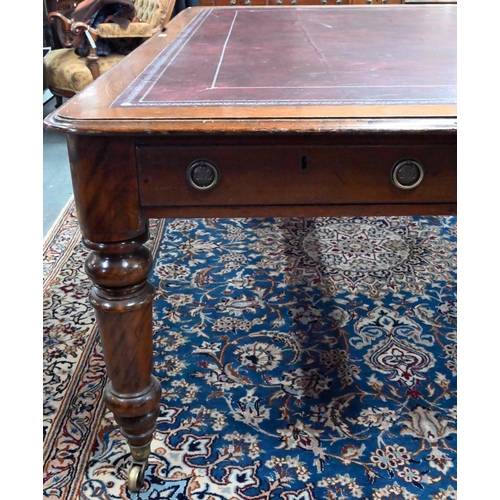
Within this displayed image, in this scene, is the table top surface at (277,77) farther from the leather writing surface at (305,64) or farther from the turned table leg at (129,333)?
the turned table leg at (129,333)

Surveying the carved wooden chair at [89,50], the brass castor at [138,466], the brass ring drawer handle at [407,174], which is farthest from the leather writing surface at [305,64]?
the carved wooden chair at [89,50]

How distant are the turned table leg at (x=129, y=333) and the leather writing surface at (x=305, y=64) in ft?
0.79

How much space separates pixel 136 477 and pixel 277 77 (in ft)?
2.63

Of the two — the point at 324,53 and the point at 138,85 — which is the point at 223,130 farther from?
the point at 324,53

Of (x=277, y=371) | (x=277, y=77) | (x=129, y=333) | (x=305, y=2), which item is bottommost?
(x=277, y=371)

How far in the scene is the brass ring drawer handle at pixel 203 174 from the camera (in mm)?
765

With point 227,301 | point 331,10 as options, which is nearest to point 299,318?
point 227,301

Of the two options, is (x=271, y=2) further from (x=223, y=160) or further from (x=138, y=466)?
(x=138, y=466)

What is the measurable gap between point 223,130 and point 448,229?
5.20 feet

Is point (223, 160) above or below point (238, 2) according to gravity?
below

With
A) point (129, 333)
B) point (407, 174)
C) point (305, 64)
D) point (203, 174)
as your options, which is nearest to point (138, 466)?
point (129, 333)

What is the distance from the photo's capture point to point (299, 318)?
152cm

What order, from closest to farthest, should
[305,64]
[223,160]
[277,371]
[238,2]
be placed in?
[223,160] < [305,64] < [277,371] < [238,2]

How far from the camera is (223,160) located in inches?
30.1
